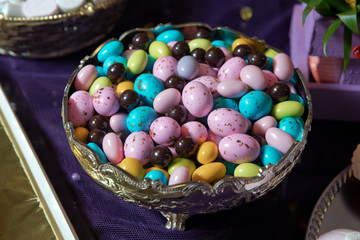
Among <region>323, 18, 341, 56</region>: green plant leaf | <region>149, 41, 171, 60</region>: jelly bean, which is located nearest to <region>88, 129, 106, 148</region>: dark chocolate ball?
<region>149, 41, 171, 60</region>: jelly bean

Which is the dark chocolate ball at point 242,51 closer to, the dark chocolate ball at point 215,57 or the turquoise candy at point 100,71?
the dark chocolate ball at point 215,57

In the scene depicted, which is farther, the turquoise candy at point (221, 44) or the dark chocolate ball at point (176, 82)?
the turquoise candy at point (221, 44)

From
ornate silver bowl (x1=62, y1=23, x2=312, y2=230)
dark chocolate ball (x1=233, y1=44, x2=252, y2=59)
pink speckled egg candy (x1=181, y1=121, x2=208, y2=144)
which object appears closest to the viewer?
ornate silver bowl (x1=62, y1=23, x2=312, y2=230)

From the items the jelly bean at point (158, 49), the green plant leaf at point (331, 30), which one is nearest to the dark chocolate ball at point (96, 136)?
the jelly bean at point (158, 49)

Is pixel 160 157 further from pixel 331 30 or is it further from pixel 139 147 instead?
pixel 331 30

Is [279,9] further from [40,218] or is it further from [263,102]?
[40,218]

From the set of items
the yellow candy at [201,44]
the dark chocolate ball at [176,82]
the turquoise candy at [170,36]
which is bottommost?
the dark chocolate ball at [176,82]

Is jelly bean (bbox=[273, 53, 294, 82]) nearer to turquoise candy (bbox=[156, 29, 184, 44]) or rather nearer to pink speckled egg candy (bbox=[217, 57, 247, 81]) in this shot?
pink speckled egg candy (bbox=[217, 57, 247, 81])

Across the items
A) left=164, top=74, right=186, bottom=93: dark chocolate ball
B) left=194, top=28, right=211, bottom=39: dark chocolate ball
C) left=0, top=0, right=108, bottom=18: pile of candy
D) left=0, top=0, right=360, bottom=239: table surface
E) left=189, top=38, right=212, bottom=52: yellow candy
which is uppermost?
left=0, top=0, right=108, bottom=18: pile of candy
